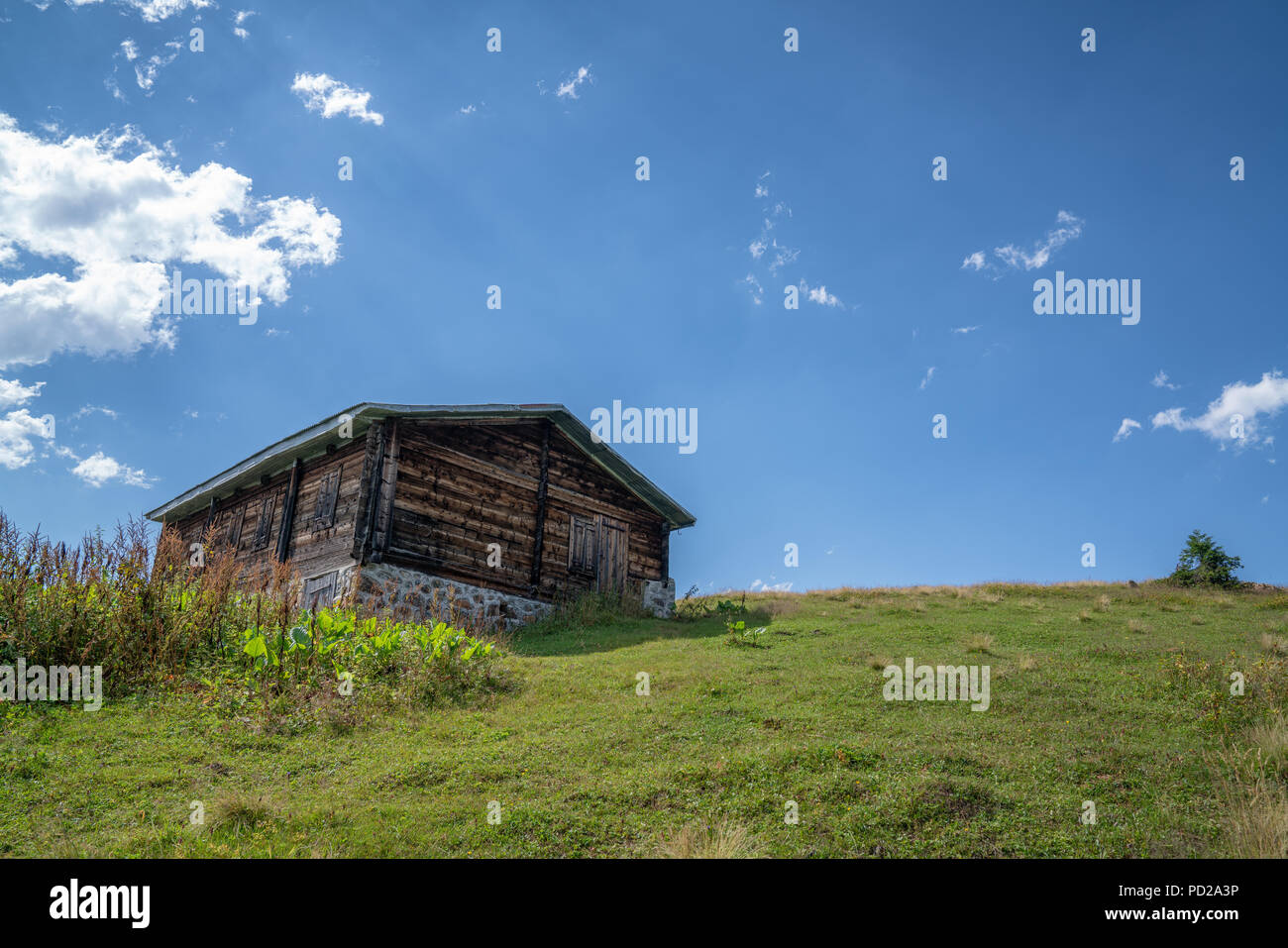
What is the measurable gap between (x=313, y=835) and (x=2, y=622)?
283 inches

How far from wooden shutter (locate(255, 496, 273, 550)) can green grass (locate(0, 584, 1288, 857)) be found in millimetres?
13207

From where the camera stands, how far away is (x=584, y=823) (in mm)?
6789

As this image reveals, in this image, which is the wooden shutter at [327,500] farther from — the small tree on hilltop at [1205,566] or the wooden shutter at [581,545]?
the small tree on hilltop at [1205,566]

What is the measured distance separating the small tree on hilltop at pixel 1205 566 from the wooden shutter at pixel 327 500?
27992 mm

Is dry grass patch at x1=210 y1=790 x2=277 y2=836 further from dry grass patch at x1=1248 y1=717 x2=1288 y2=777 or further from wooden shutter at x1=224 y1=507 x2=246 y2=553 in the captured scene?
wooden shutter at x1=224 y1=507 x2=246 y2=553

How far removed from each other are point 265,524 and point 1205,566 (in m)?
31.7

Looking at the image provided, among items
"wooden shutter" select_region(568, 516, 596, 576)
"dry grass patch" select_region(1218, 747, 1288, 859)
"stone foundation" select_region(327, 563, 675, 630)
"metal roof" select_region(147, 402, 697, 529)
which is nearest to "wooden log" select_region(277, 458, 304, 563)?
"metal roof" select_region(147, 402, 697, 529)

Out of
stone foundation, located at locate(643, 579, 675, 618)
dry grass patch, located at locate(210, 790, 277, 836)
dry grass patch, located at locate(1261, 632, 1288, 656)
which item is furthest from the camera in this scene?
stone foundation, located at locate(643, 579, 675, 618)

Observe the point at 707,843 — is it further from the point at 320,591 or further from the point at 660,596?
the point at 660,596

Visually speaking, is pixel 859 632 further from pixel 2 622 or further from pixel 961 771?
pixel 2 622

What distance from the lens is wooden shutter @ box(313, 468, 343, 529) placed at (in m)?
20.4

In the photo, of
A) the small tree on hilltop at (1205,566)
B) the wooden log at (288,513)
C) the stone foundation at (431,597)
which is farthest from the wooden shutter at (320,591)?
the small tree on hilltop at (1205,566)

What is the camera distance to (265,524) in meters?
23.1
